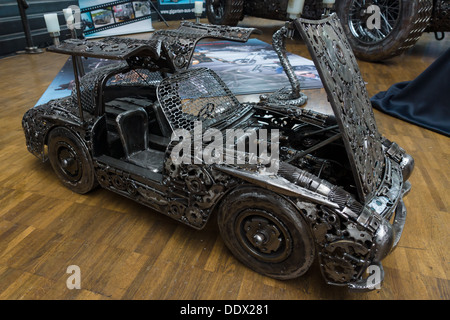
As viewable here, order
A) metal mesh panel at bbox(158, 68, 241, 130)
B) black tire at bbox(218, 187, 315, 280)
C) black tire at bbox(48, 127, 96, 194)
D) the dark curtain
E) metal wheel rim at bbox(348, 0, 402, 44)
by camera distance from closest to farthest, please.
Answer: black tire at bbox(218, 187, 315, 280) → metal mesh panel at bbox(158, 68, 241, 130) → black tire at bbox(48, 127, 96, 194) → the dark curtain → metal wheel rim at bbox(348, 0, 402, 44)

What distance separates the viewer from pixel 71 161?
2180 mm

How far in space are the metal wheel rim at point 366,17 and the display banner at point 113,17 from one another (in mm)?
4011

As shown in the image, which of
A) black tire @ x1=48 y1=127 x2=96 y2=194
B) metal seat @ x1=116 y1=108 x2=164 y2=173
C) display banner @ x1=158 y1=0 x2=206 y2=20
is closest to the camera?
black tire @ x1=48 y1=127 x2=96 y2=194

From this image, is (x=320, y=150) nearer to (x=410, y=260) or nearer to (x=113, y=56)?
(x=410, y=260)

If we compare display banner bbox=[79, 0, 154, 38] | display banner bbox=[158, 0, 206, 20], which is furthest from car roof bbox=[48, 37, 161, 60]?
display banner bbox=[158, 0, 206, 20]

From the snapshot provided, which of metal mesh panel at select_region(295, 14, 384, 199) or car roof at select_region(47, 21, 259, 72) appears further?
car roof at select_region(47, 21, 259, 72)

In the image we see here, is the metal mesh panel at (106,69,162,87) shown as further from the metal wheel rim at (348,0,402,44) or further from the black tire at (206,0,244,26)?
the black tire at (206,0,244,26)

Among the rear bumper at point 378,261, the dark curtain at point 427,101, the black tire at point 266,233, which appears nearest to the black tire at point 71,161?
the black tire at point 266,233

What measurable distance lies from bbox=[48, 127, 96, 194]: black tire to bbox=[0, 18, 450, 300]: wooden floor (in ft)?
0.29

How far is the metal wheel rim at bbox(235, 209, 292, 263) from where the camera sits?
1.51m

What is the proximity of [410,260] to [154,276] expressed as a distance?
52.4 inches

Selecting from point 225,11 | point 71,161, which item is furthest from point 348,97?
point 225,11
